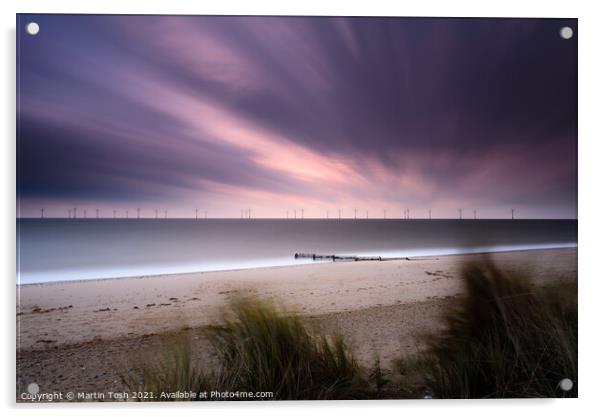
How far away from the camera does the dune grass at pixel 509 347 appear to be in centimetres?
154

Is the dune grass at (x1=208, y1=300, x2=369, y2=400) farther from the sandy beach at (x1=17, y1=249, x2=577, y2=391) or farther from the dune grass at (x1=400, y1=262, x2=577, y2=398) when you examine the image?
the dune grass at (x1=400, y1=262, x2=577, y2=398)

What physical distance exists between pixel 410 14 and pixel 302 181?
1217 millimetres

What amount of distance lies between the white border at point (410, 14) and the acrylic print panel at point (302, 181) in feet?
0.20

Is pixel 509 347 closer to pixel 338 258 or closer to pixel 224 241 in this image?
pixel 338 258

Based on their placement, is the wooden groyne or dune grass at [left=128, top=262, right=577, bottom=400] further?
the wooden groyne

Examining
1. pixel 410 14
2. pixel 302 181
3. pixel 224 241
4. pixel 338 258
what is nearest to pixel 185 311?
pixel 302 181

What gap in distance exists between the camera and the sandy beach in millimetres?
1621

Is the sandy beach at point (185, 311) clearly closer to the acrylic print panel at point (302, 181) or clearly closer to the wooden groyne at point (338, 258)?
the acrylic print panel at point (302, 181)

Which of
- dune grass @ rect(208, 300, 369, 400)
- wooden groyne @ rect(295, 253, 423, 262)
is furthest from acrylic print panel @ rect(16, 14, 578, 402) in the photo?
wooden groyne @ rect(295, 253, 423, 262)

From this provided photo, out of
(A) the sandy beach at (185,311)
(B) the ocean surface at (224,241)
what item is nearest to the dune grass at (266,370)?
(A) the sandy beach at (185,311)

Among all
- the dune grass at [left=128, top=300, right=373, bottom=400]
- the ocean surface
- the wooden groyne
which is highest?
the ocean surface

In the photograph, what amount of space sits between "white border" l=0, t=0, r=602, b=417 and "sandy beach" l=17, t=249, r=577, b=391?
0.13m

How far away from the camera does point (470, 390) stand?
5.16 ft

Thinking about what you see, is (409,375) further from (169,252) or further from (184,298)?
(169,252)
